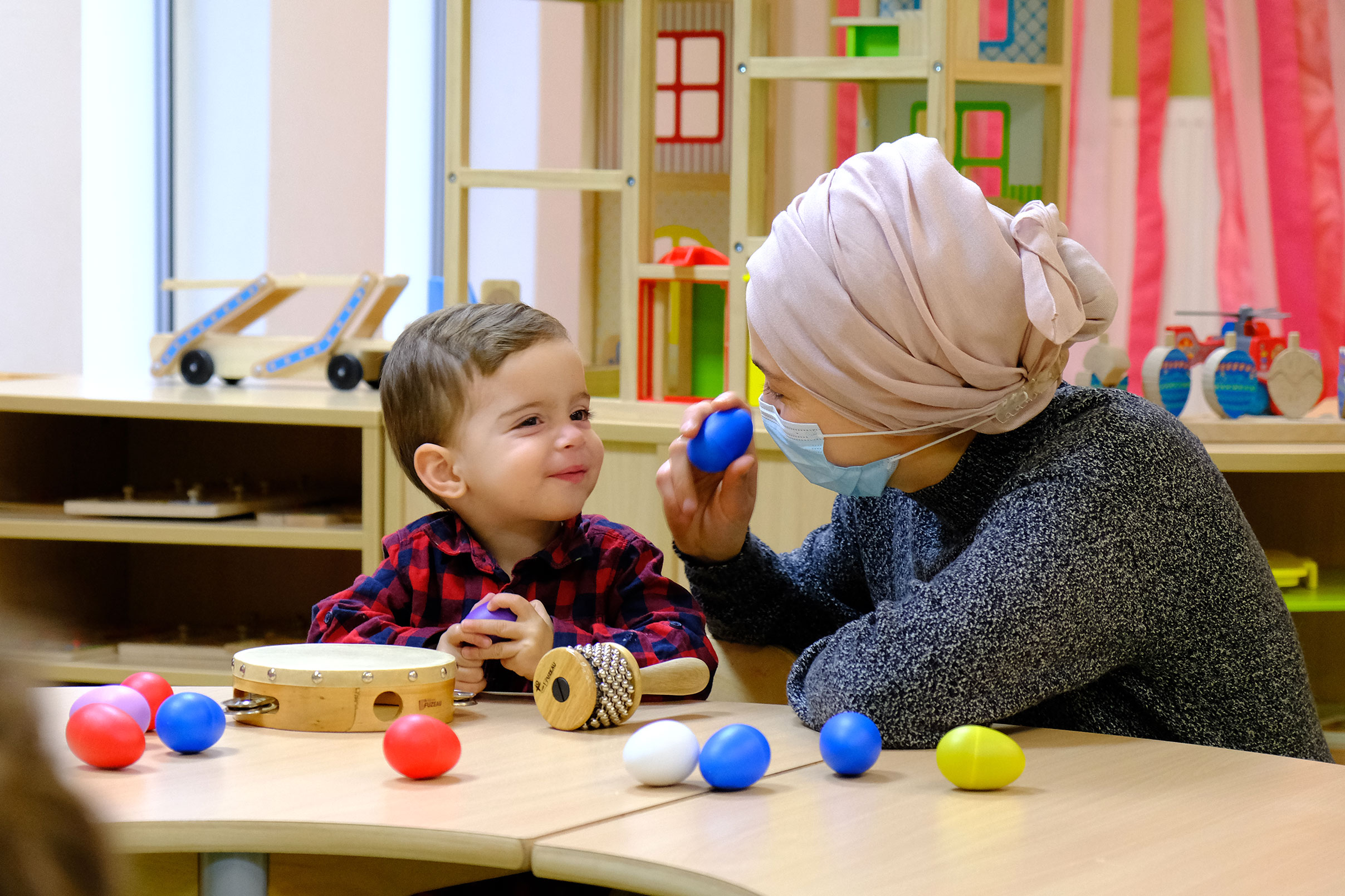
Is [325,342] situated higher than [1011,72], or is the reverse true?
[1011,72]

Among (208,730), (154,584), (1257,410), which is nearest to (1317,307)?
(1257,410)

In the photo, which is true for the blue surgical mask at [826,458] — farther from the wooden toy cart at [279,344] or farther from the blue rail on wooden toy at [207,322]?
the blue rail on wooden toy at [207,322]

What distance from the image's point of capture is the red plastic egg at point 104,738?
0.91 meters

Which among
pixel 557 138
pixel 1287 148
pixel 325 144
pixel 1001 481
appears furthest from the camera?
pixel 557 138

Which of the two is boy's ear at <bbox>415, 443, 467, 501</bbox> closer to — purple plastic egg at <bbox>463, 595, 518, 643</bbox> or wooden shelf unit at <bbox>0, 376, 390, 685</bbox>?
purple plastic egg at <bbox>463, 595, 518, 643</bbox>

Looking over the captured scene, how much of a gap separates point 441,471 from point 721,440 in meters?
0.28

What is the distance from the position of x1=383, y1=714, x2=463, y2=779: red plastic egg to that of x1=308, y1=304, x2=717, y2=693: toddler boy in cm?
31

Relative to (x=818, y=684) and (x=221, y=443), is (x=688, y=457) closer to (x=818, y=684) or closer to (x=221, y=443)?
(x=818, y=684)

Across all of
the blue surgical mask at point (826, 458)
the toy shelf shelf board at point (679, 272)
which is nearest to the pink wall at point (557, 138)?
the toy shelf shelf board at point (679, 272)

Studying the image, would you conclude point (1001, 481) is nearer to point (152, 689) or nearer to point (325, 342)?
point (152, 689)

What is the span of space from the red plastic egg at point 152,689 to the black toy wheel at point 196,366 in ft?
5.37

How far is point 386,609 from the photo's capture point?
4.18 feet

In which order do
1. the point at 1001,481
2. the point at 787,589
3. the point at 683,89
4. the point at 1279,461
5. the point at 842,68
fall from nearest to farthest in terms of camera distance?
1. the point at 1001,481
2. the point at 787,589
3. the point at 1279,461
4. the point at 842,68
5. the point at 683,89

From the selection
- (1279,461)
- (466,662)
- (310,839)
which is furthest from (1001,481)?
(1279,461)
